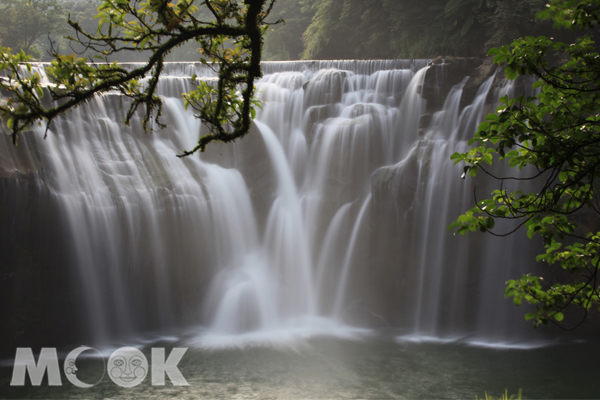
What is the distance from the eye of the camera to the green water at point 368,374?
801cm

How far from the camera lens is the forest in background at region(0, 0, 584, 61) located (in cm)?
1766

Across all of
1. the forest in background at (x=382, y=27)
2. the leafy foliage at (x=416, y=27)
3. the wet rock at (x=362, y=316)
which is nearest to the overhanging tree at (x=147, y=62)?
the forest in background at (x=382, y=27)

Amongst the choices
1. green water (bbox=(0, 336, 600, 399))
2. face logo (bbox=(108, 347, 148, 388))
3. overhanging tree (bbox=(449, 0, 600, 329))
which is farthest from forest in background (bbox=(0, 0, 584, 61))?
overhanging tree (bbox=(449, 0, 600, 329))

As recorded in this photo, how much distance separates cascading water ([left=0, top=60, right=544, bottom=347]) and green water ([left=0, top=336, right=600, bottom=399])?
1284mm

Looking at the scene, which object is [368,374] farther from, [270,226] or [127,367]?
[270,226]

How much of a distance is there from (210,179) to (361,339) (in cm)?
654

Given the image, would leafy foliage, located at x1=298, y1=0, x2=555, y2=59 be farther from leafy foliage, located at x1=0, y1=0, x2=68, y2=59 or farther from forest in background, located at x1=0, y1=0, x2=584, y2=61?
leafy foliage, located at x1=0, y1=0, x2=68, y2=59

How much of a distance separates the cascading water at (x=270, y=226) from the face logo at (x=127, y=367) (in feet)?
3.94

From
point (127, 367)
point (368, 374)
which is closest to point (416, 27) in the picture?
point (368, 374)

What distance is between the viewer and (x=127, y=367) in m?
9.35

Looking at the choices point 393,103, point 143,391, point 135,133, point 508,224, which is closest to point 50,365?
point 143,391

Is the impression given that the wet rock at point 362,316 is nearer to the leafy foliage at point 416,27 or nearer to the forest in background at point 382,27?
the forest in background at point 382,27

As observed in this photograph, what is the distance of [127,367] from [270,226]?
19.3 ft

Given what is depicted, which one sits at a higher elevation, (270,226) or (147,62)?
(147,62)
